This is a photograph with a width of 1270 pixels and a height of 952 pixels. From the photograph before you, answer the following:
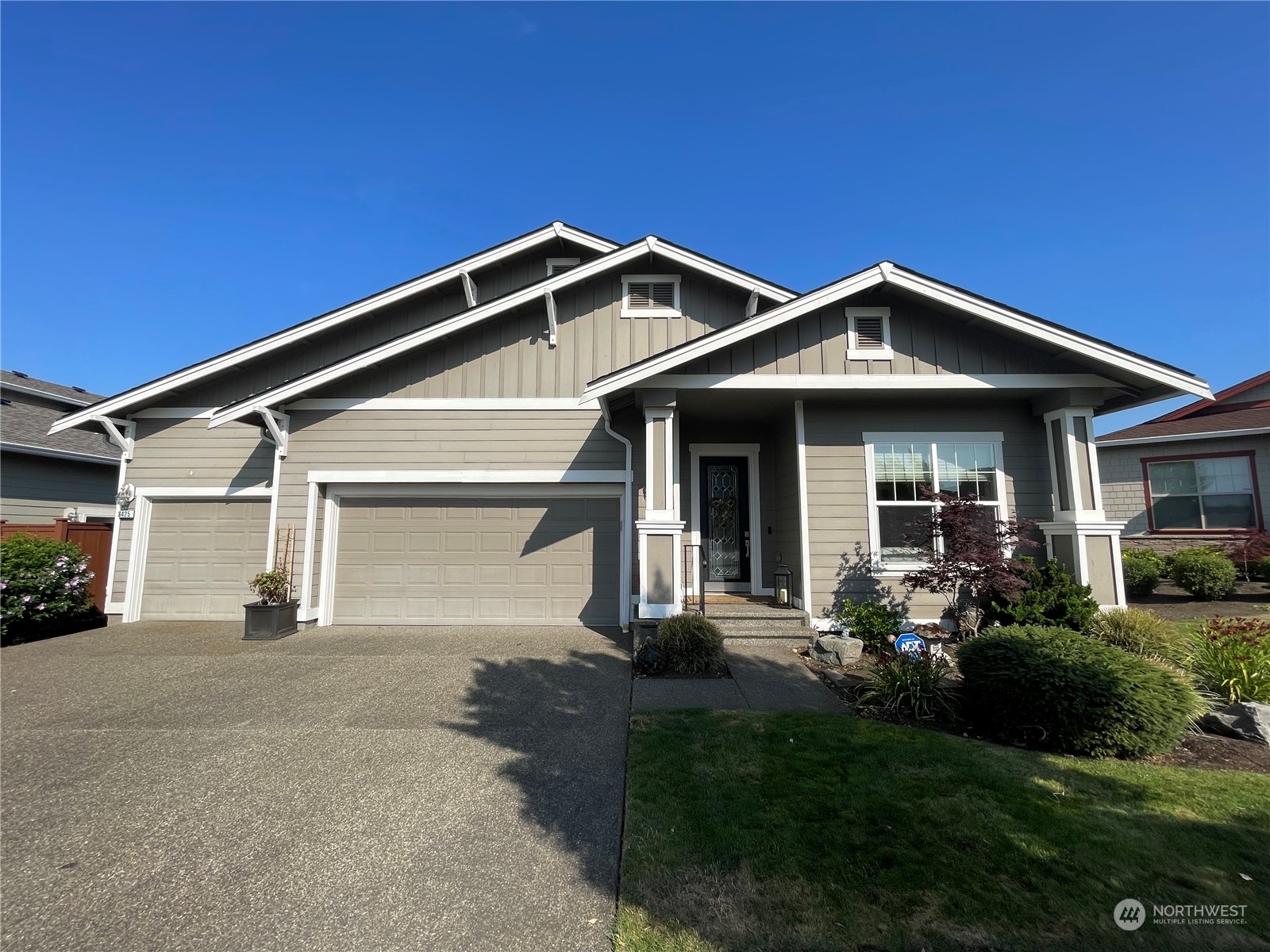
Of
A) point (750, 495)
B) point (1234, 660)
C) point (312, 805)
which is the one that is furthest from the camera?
point (750, 495)

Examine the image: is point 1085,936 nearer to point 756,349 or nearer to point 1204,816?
point 1204,816

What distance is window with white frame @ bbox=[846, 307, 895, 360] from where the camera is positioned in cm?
768

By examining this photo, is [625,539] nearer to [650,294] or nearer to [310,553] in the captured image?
[650,294]

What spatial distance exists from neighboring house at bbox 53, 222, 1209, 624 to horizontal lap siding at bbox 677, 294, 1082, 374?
31 mm

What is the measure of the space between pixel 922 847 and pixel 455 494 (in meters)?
7.80

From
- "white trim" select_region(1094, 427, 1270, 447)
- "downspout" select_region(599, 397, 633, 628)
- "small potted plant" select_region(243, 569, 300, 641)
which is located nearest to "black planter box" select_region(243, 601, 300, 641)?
"small potted plant" select_region(243, 569, 300, 641)

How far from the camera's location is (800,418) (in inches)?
317

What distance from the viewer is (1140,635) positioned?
6125 mm

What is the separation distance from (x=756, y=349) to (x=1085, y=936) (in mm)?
6434

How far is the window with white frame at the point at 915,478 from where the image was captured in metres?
7.87

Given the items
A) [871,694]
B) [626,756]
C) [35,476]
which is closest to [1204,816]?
[871,694]

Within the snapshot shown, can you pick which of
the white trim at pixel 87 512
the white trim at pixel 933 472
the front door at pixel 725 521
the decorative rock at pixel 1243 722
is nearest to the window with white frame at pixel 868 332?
the white trim at pixel 933 472

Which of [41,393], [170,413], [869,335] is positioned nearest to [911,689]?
[869,335]

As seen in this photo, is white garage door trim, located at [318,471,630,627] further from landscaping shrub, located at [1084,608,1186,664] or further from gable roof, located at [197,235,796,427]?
landscaping shrub, located at [1084,608,1186,664]
